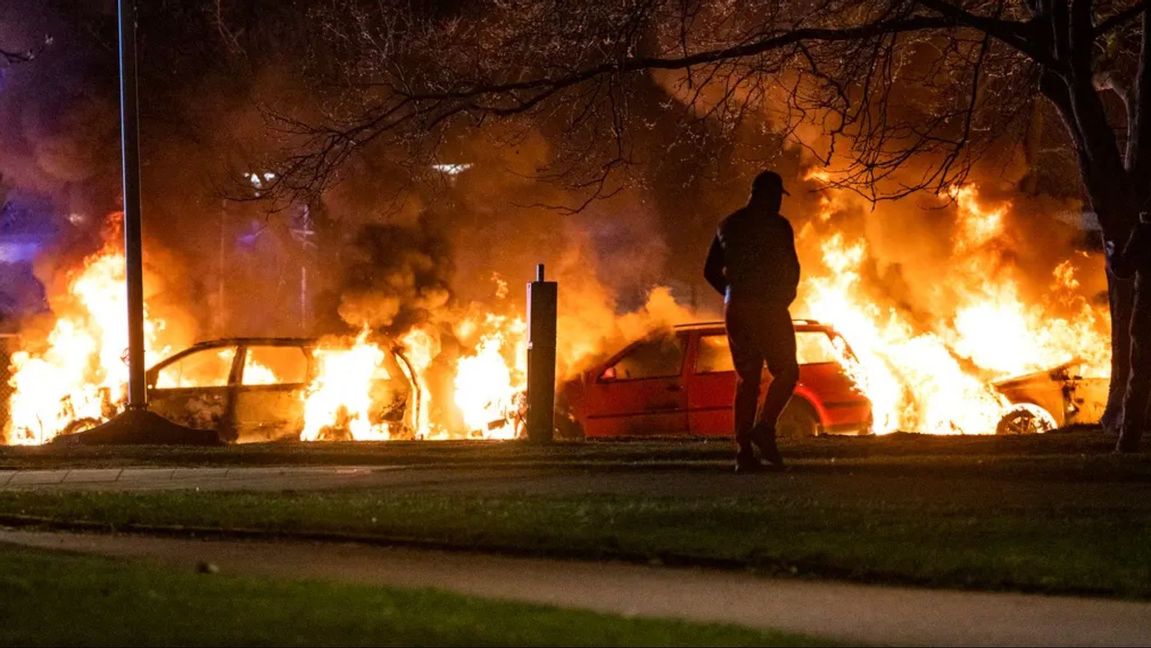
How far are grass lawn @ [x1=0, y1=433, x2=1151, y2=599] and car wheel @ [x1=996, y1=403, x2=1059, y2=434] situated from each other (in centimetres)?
577

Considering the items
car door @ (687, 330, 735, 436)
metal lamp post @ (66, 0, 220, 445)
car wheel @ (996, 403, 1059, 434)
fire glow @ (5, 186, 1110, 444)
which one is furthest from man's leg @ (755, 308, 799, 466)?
fire glow @ (5, 186, 1110, 444)

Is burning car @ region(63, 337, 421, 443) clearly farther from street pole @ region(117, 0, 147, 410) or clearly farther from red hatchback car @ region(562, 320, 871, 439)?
red hatchback car @ region(562, 320, 871, 439)

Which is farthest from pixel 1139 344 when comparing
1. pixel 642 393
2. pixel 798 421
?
pixel 642 393

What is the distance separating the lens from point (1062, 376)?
60.3ft

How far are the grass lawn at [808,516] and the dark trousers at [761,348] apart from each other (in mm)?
578

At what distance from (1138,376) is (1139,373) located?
0.08 feet

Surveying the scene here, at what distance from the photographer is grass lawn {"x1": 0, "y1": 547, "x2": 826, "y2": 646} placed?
6078mm

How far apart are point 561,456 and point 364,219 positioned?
11.4 m

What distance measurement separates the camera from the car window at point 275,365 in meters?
20.7

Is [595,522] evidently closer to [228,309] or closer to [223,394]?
[223,394]

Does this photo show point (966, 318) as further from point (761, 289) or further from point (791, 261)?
point (761, 289)

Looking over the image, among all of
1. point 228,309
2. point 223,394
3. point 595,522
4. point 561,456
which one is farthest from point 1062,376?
point 228,309

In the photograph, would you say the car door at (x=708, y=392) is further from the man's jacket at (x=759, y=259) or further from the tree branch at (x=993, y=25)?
the man's jacket at (x=759, y=259)

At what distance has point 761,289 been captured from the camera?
10.7 meters
